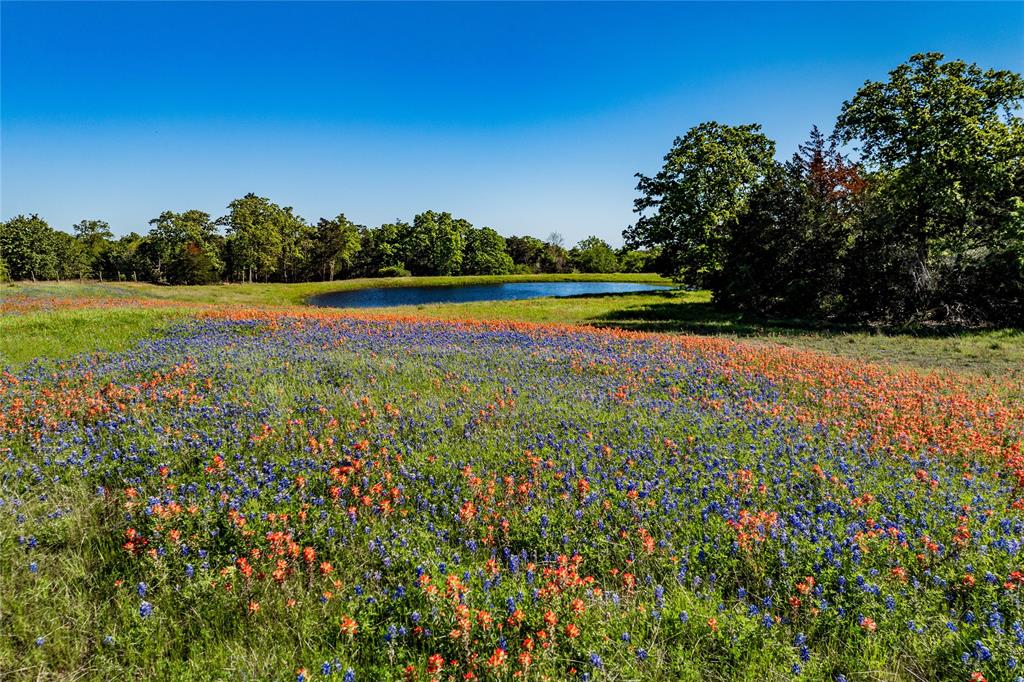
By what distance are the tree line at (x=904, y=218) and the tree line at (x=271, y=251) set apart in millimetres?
35488

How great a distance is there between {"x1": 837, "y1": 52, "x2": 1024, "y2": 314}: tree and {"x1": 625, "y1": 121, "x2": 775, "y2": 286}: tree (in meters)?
17.6

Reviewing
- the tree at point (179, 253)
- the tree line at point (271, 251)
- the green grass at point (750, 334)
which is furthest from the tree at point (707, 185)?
the tree at point (179, 253)

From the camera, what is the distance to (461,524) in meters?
5.07

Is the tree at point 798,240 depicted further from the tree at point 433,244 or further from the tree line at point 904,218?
the tree at point 433,244

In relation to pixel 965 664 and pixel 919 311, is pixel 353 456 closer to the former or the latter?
pixel 965 664

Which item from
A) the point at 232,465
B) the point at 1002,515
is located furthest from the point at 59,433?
the point at 1002,515

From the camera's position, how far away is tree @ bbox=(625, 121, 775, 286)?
4566cm

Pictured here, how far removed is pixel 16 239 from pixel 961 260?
119 meters

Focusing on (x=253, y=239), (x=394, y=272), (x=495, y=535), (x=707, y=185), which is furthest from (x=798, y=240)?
(x=394, y=272)

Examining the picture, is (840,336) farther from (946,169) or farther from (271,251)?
(271,251)

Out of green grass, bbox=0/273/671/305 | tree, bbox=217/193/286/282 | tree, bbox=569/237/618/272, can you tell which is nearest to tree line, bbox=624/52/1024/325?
green grass, bbox=0/273/671/305

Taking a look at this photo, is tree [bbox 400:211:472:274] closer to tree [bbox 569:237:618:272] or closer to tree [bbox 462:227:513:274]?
tree [bbox 462:227:513:274]

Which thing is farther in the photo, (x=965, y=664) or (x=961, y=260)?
(x=961, y=260)

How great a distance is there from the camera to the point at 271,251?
294 feet
